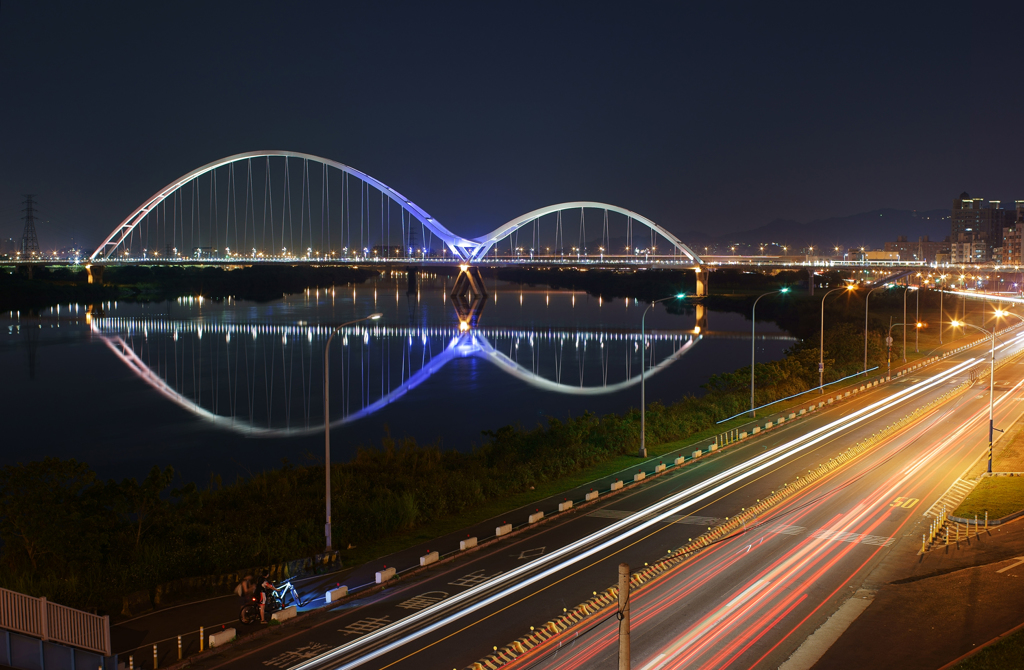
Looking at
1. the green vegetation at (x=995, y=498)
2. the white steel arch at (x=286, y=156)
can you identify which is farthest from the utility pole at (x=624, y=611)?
the white steel arch at (x=286, y=156)

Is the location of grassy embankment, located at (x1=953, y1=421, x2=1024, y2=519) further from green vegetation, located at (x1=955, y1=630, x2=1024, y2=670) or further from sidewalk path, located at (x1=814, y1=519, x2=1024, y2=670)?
green vegetation, located at (x1=955, y1=630, x2=1024, y2=670)

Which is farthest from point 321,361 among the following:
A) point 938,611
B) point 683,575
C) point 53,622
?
point 938,611

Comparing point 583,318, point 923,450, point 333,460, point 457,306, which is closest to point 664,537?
point 923,450

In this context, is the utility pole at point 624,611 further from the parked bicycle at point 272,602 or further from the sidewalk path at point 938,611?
the parked bicycle at point 272,602

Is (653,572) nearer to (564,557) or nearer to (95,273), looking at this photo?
(564,557)

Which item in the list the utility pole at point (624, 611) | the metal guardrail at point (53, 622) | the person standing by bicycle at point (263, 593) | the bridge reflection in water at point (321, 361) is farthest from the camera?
the bridge reflection in water at point (321, 361)

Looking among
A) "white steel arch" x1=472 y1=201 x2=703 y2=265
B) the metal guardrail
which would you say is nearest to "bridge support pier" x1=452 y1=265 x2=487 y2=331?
"white steel arch" x1=472 y1=201 x2=703 y2=265

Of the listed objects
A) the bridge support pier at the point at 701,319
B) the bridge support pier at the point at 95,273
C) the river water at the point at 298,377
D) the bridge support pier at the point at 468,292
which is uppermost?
the bridge support pier at the point at 95,273
